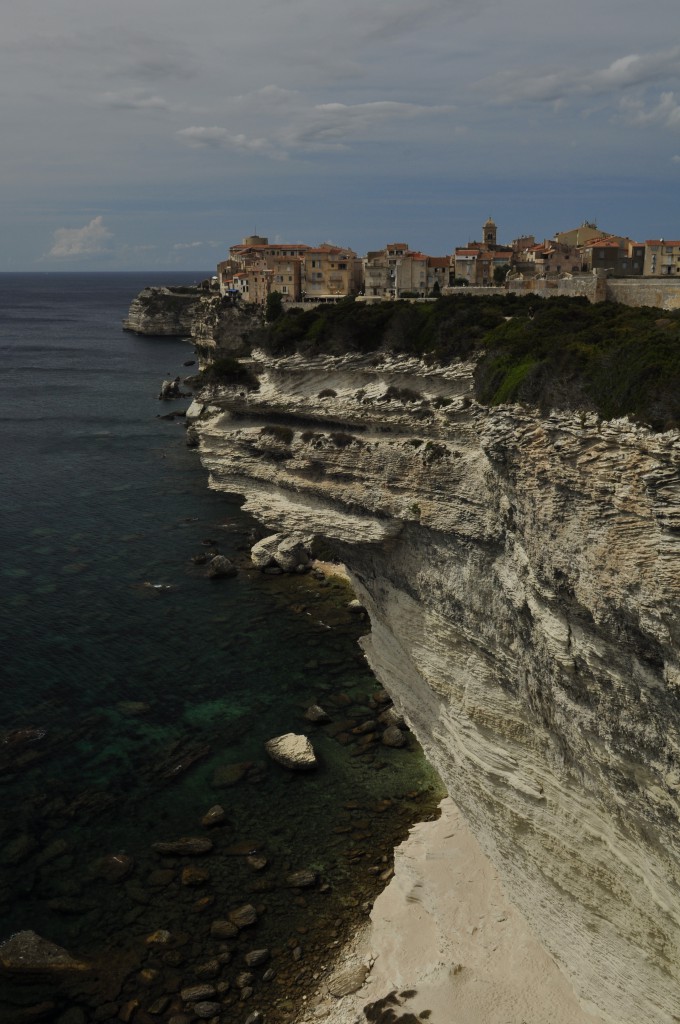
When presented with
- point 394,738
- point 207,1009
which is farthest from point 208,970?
point 394,738

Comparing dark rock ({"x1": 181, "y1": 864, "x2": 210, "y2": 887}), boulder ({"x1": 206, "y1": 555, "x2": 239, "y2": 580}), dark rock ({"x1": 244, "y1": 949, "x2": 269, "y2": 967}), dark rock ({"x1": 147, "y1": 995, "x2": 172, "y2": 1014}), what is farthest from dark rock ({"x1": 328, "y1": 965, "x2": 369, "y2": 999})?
boulder ({"x1": 206, "y1": 555, "x2": 239, "y2": 580})

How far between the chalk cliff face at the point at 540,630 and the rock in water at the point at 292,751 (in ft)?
13.2

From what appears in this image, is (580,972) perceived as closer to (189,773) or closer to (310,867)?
(310,867)

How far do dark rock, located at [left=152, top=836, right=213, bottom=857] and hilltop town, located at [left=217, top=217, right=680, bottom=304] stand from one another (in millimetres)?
30479

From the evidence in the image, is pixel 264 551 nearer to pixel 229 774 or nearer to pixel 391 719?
pixel 391 719

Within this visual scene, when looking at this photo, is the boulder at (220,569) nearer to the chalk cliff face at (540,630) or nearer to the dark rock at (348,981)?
the chalk cliff face at (540,630)

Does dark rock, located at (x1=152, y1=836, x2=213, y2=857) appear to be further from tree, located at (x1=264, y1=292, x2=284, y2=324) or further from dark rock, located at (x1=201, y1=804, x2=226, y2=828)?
tree, located at (x1=264, y1=292, x2=284, y2=324)

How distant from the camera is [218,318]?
8400 centimetres

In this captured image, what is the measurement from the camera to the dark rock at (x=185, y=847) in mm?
24875

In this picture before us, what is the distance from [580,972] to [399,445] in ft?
54.2

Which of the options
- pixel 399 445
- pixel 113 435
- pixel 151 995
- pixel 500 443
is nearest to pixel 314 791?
pixel 151 995

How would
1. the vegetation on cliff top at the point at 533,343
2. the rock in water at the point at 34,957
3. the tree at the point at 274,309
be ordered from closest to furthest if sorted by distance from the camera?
the vegetation on cliff top at the point at 533,343, the rock in water at the point at 34,957, the tree at the point at 274,309

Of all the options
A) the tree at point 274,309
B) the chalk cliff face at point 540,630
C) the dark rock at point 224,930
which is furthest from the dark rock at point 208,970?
the tree at point 274,309

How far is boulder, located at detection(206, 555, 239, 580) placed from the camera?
44.9m
